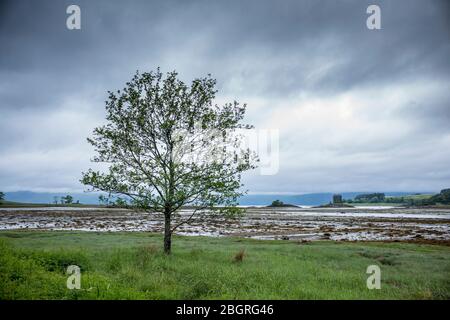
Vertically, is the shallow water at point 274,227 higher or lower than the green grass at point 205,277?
lower

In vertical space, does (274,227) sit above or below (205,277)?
below

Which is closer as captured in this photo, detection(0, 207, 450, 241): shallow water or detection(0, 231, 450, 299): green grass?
detection(0, 231, 450, 299): green grass

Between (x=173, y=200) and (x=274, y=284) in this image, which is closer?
(x=274, y=284)

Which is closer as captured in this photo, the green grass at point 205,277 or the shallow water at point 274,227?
the green grass at point 205,277

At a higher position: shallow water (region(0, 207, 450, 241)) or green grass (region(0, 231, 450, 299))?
green grass (region(0, 231, 450, 299))

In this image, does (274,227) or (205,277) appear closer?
(205,277)

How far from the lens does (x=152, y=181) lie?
23.4 metres

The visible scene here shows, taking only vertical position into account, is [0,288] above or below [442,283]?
above
